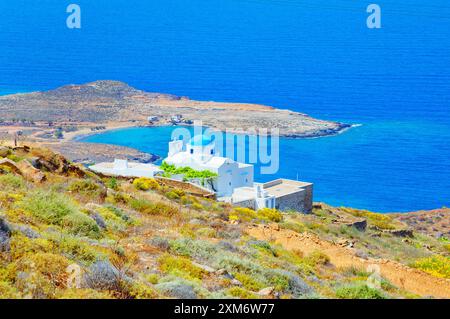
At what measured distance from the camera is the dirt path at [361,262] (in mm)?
11586

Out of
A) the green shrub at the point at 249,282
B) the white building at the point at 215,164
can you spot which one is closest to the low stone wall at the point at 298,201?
the white building at the point at 215,164

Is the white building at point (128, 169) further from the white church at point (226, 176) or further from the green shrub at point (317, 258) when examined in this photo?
the green shrub at point (317, 258)

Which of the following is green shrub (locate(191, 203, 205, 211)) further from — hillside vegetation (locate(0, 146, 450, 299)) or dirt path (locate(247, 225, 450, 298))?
dirt path (locate(247, 225, 450, 298))

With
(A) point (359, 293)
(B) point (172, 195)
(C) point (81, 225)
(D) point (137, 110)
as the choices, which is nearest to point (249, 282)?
(A) point (359, 293)

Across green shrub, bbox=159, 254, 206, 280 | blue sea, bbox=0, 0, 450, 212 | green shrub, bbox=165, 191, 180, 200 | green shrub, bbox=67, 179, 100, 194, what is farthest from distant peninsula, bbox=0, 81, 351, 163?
green shrub, bbox=159, 254, 206, 280

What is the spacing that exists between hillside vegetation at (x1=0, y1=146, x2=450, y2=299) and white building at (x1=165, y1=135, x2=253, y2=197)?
1350cm

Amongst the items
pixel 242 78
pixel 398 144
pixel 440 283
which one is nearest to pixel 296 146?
pixel 398 144

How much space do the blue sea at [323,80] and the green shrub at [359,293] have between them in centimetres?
5747

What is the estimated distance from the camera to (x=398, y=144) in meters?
93.9

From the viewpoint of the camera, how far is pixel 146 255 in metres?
9.02

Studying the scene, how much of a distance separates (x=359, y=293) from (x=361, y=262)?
15.1 ft

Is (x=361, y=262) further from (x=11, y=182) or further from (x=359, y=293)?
(x=11, y=182)

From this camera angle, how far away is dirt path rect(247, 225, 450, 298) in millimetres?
11586

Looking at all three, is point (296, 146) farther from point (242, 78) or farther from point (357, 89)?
point (242, 78)
